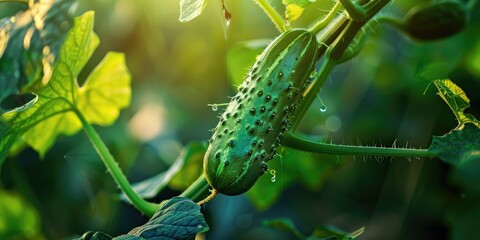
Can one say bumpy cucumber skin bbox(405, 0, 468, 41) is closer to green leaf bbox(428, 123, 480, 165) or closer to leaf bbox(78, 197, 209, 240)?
green leaf bbox(428, 123, 480, 165)

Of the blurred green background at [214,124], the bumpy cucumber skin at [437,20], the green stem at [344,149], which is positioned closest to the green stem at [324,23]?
the green stem at [344,149]

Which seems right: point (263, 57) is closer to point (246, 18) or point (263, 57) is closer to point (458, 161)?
point (458, 161)

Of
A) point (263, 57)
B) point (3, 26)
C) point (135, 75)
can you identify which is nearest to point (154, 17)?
point (135, 75)

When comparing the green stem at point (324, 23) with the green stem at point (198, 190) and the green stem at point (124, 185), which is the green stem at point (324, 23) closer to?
the green stem at point (198, 190)

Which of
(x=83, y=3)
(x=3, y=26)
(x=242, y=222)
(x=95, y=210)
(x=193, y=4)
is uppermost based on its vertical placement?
(x=3, y=26)

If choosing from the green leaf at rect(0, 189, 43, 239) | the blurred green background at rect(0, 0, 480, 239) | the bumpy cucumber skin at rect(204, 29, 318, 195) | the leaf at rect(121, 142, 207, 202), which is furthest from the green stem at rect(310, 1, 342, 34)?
the green leaf at rect(0, 189, 43, 239)
